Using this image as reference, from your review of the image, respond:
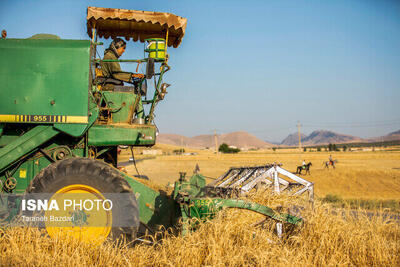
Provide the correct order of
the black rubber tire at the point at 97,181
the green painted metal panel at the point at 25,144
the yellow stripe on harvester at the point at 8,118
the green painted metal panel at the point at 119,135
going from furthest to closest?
the green painted metal panel at the point at 119,135 < the yellow stripe on harvester at the point at 8,118 < the green painted metal panel at the point at 25,144 < the black rubber tire at the point at 97,181

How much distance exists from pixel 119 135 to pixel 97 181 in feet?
3.41

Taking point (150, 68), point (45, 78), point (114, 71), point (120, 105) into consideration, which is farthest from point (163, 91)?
point (45, 78)

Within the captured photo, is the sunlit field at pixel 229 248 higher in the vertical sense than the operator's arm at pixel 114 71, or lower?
lower

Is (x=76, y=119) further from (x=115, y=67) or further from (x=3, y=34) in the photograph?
(x=3, y=34)

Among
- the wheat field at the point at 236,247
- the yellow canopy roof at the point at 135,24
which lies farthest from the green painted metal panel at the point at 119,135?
the yellow canopy roof at the point at 135,24

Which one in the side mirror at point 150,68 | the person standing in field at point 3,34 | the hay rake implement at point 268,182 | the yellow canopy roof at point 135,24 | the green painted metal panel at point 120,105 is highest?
the yellow canopy roof at point 135,24

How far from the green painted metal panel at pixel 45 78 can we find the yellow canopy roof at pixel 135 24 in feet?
3.22

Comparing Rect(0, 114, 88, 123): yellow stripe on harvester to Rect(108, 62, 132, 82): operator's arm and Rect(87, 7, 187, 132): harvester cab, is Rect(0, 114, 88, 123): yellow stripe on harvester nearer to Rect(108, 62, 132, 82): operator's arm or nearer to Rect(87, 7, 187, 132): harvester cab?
Rect(87, 7, 187, 132): harvester cab

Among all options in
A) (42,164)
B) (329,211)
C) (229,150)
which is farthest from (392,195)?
(229,150)

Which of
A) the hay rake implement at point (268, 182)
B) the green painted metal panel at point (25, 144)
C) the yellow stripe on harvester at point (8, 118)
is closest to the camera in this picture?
the green painted metal panel at point (25, 144)

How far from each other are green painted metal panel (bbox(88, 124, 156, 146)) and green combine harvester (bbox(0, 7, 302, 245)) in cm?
2

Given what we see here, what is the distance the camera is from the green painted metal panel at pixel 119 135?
5816 millimetres

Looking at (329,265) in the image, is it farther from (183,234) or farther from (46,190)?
(46,190)

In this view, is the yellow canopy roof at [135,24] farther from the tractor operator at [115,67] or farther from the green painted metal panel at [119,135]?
the green painted metal panel at [119,135]
